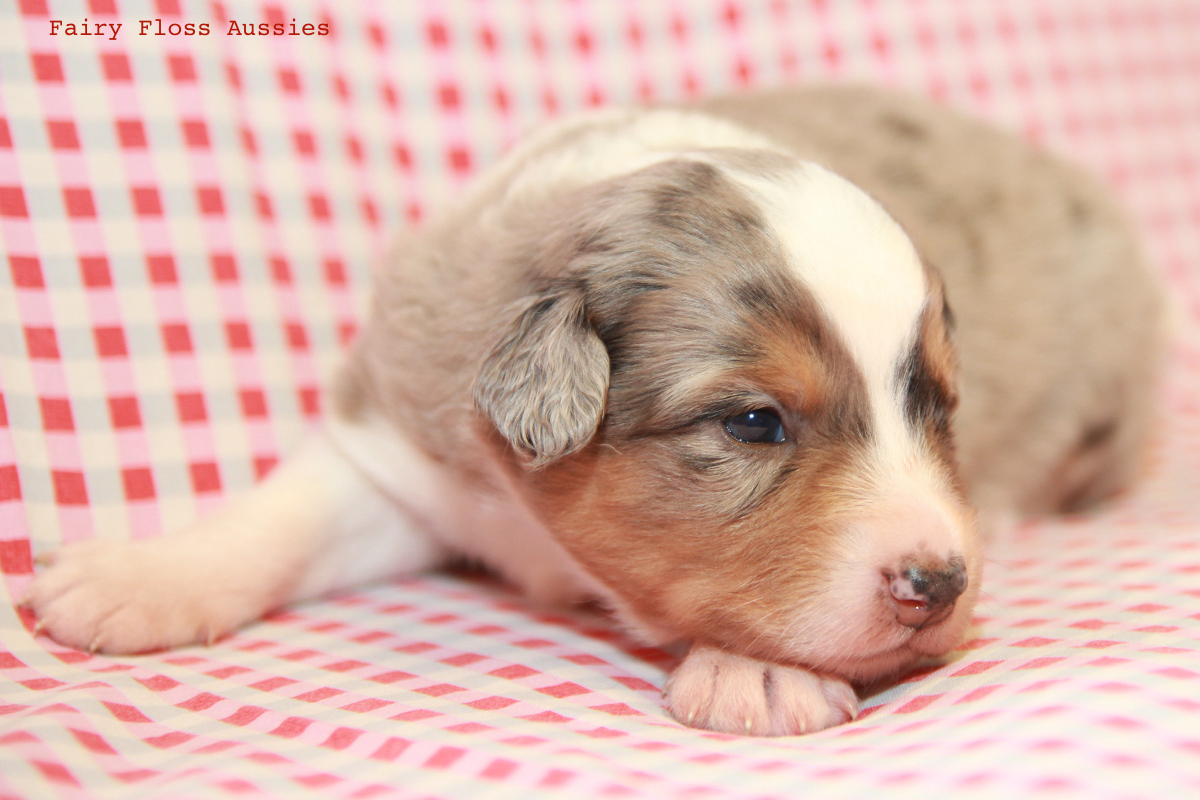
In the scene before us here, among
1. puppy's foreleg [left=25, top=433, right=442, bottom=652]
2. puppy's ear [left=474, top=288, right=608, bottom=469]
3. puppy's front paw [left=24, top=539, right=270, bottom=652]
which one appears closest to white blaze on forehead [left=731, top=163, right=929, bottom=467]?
puppy's ear [left=474, top=288, right=608, bottom=469]

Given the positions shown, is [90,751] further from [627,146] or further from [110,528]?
[627,146]

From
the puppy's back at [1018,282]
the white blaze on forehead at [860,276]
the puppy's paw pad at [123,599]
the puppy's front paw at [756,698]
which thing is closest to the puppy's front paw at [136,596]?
the puppy's paw pad at [123,599]

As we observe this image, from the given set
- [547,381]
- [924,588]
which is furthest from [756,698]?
[547,381]

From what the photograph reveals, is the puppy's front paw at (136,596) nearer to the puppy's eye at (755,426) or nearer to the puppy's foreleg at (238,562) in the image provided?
the puppy's foreleg at (238,562)

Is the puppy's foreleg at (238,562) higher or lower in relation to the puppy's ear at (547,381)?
lower

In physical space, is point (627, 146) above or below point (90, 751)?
above

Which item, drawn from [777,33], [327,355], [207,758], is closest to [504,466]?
[207,758]

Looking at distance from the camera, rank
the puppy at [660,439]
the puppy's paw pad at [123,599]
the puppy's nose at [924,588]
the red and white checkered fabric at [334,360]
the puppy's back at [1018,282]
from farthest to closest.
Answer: the puppy's back at [1018,282]
the puppy's paw pad at [123,599]
the puppy at [660,439]
the puppy's nose at [924,588]
the red and white checkered fabric at [334,360]
